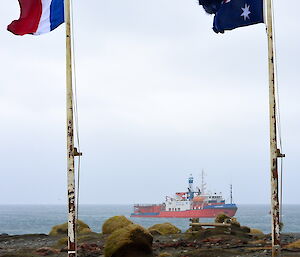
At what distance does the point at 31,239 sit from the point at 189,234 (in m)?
9.54

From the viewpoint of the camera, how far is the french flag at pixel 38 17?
1359 centimetres

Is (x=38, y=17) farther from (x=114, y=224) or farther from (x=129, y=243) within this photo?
(x=114, y=224)

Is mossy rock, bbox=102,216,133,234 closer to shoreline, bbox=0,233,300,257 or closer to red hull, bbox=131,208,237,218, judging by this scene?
shoreline, bbox=0,233,300,257

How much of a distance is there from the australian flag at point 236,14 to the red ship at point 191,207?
114 m

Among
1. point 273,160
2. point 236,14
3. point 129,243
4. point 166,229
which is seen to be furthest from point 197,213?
point 273,160

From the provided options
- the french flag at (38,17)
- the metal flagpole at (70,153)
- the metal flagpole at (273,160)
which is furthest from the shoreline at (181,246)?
the french flag at (38,17)

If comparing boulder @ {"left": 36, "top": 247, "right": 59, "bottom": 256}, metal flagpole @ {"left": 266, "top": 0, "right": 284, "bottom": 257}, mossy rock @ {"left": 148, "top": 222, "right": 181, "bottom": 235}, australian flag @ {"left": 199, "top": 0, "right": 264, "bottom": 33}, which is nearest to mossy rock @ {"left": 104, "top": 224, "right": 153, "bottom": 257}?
boulder @ {"left": 36, "top": 247, "right": 59, "bottom": 256}

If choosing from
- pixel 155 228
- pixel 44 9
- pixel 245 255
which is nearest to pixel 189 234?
pixel 155 228

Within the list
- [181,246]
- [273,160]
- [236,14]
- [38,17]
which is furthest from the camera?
[181,246]

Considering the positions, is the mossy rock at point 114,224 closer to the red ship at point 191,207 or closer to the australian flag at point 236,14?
the australian flag at point 236,14

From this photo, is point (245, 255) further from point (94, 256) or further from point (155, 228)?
point (155, 228)

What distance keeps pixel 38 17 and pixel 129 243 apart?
8720 millimetres

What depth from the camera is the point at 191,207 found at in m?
134

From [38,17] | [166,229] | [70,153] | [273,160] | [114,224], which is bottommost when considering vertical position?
[166,229]
